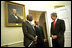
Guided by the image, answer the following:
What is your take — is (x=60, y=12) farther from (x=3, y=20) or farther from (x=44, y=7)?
(x=3, y=20)

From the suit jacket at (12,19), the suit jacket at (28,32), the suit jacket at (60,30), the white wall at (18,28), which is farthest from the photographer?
the suit jacket at (12,19)

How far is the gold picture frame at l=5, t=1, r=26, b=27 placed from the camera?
3.06 meters

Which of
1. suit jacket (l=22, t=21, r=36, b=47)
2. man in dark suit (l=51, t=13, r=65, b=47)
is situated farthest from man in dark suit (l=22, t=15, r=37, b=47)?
man in dark suit (l=51, t=13, r=65, b=47)

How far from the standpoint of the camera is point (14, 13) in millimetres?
3262

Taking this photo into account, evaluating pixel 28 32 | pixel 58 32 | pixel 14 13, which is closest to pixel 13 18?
pixel 14 13

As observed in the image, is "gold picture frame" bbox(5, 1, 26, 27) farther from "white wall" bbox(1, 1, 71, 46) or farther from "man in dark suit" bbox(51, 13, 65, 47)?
"man in dark suit" bbox(51, 13, 65, 47)

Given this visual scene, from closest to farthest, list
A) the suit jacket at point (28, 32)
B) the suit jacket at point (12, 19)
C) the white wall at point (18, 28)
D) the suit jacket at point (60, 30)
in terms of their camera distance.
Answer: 1. the suit jacket at point (28, 32)
2. the suit jacket at point (60, 30)
3. the white wall at point (18, 28)
4. the suit jacket at point (12, 19)

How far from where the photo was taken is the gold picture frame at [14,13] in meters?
3.06

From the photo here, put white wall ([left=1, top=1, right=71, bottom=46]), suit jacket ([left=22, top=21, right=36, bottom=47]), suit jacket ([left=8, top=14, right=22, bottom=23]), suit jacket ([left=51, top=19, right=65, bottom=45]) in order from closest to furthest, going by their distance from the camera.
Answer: suit jacket ([left=22, top=21, right=36, bottom=47]) < suit jacket ([left=51, top=19, right=65, bottom=45]) < white wall ([left=1, top=1, right=71, bottom=46]) < suit jacket ([left=8, top=14, right=22, bottom=23])

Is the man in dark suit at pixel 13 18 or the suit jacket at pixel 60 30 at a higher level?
the man in dark suit at pixel 13 18

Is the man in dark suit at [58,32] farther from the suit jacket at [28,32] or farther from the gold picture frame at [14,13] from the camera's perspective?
the gold picture frame at [14,13]

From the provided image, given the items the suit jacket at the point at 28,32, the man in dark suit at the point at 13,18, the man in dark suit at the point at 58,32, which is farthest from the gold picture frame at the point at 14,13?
the man in dark suit at the point at 58,32

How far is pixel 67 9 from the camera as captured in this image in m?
3.59

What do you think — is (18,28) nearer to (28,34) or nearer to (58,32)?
(28,34)
